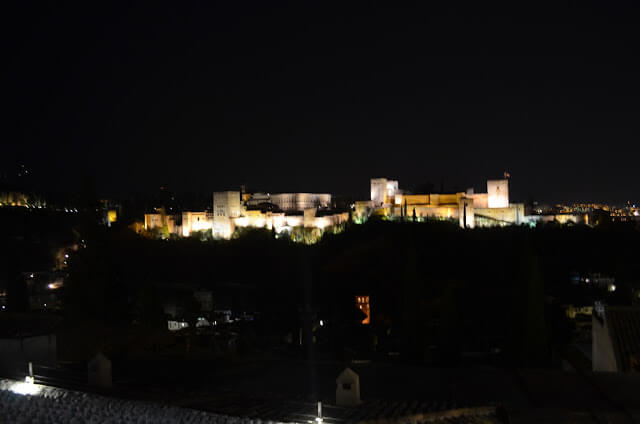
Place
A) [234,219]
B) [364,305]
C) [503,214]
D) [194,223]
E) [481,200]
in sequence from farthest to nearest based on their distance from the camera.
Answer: [194,223], [234,219], [481,200], [503,214], [364,305]

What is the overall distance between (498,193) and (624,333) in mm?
41667

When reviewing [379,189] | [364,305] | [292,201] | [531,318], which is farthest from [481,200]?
[531,318]

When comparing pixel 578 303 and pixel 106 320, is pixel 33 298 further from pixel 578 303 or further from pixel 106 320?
pixel 578 303

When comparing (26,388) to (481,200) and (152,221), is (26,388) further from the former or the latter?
(152,221)

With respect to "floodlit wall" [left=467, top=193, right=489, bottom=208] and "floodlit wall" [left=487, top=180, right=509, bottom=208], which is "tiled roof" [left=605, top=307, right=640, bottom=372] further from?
"floodlit wall" [left=467, top=193, right=489, bottom=208]

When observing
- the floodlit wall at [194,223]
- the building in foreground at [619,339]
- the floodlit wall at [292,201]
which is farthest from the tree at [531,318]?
the floodlit wall at [292,201]

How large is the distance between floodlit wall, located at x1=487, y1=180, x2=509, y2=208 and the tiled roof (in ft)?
134

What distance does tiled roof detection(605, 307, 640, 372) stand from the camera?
10.9 meters

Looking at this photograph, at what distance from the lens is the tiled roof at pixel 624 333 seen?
10906 millimetres

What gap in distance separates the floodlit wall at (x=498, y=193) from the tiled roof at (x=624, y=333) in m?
40.9

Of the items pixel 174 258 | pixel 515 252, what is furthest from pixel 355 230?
pixel 174 258

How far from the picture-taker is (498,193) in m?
51.7

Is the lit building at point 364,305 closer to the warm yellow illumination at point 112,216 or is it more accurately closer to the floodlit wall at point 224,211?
the floodlit wall at point 224,211

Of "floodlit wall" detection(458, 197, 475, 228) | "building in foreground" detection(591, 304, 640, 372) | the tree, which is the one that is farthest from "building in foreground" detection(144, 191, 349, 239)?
"building in foreground" detection(591, 304, 640, 372)
